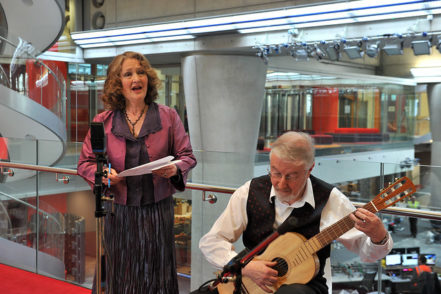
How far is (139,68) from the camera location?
2492 mm

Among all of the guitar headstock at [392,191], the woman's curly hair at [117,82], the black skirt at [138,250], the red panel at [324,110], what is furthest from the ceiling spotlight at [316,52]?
the guitar headstock at [392,191]

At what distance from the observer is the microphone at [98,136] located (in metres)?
2.09

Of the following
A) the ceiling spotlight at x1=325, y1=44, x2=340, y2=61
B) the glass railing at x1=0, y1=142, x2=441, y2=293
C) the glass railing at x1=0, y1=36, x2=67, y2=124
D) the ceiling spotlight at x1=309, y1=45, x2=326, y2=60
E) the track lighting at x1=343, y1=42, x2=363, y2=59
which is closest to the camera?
the glass railing at x1=0, y1=142, x2=441, y2=293

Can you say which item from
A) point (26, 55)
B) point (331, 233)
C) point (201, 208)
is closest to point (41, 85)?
point (26, 55)

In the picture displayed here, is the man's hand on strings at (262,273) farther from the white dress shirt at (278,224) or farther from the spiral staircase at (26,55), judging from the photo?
the spiral staircase at (26,55)

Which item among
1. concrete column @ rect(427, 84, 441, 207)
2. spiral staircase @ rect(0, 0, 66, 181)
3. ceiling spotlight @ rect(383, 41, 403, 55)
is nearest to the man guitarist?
spiral staircase @ rect(0, 0, 66, 181)

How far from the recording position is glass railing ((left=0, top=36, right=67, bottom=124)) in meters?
9.51

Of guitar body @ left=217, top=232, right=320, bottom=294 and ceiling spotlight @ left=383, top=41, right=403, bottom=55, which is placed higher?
ceiling spotlight @ left=383, top=41, right=403, bottom=55

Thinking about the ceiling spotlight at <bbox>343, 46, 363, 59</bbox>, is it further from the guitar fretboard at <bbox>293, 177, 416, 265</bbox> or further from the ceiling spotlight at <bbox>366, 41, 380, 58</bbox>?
the guitar fretboard at <bbox>293, 177, 416, 265</bbox>

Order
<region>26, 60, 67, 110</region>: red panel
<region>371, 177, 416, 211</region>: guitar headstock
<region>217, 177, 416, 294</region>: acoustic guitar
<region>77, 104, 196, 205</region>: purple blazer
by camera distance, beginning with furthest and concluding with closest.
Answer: <region>26, 60, 67, 110</region>: red panel < <region>77, 104, 196, 205</region>: purple blazer < <region>217, 177, 416, 294</region>: acoustic guitar < <region>371, 177, 416, 211</region>: guitar headstock

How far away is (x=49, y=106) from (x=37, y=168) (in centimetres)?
614

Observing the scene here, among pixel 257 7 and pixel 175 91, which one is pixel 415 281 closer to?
pixel 257 7

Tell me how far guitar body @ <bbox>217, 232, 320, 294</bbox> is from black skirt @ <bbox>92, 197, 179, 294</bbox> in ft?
Answer: 1.98

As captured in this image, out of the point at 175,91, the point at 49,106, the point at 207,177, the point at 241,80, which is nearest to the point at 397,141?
the point at 175,91
